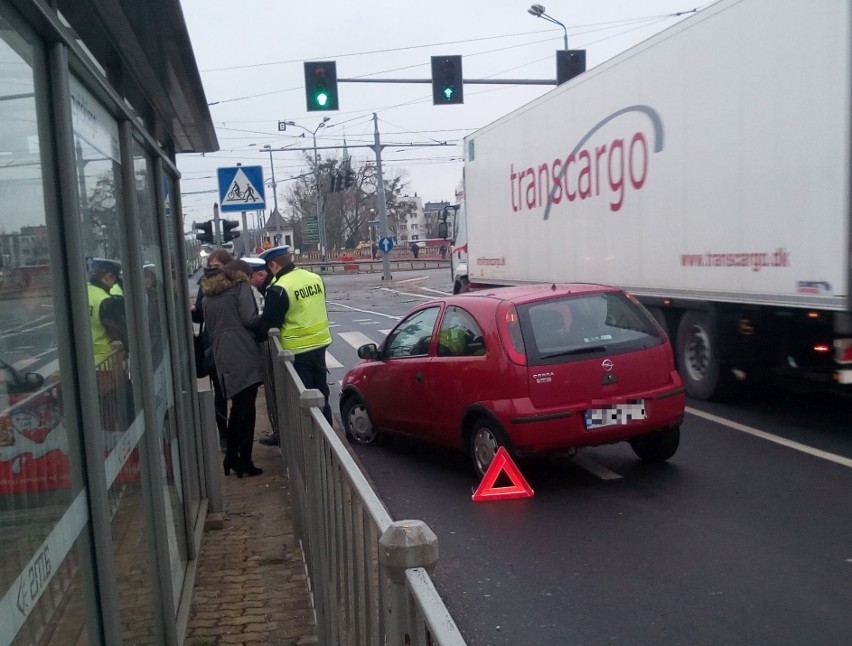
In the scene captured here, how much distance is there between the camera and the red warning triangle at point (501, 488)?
7.09m

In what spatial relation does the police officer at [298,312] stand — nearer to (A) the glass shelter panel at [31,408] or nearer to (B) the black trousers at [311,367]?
(B) the black trousers at [311,367]

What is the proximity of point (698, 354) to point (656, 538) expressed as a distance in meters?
5.44

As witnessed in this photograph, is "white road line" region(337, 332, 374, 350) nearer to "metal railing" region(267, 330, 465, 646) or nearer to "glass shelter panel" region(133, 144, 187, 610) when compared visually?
"glass shelter panel" region(133, 144, 187, 610)

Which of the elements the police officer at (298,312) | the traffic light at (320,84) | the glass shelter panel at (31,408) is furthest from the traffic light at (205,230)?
the glass shelter panel at (31,408)

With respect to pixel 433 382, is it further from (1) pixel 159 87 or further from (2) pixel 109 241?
(2) pixel 109 241

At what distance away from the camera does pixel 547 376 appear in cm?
708

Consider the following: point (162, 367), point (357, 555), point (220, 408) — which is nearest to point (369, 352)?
point (220, 408)

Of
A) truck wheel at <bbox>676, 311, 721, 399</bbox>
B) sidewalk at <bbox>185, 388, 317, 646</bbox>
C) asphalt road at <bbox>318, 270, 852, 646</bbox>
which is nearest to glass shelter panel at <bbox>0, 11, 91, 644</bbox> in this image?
sidewalk at <bbox>185, 388, 317, 646</bbox>

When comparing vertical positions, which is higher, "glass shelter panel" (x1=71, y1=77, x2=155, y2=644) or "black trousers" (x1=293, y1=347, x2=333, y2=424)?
"glass shelter panel" (x1=71, y1=77, x2=155, y2=644)

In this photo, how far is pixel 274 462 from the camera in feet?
27.8

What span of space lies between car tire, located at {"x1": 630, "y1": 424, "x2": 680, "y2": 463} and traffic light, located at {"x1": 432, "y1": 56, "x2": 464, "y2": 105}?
13.3m

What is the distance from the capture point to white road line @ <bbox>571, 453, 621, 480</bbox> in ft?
25.0

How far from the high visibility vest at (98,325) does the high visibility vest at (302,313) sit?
499 centimetres

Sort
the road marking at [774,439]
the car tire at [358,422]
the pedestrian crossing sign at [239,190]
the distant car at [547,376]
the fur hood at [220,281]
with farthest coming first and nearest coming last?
1. the pedestrian crossing sign at [239,190]
2. the car tire at [358,422]
3. the road marking at [774,439]
4. the fur hood at [220,281]
5. the distant car at [547,376]
